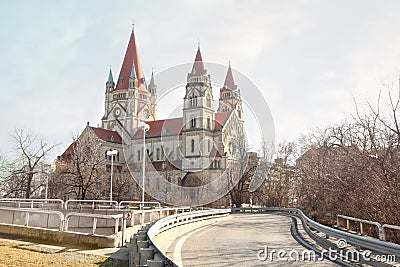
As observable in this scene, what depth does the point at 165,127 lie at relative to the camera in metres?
94.3

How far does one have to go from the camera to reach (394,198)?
12508 mm

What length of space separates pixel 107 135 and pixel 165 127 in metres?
14.2

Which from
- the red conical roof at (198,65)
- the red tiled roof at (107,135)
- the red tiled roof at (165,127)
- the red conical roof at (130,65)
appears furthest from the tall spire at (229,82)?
the red tiled roof at (107,135)

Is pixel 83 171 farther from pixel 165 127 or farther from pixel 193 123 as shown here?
pixel 165 127

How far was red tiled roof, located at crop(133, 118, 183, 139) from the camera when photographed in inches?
3590

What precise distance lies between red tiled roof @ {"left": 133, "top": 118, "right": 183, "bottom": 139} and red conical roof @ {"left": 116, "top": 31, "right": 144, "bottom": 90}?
11.3 meters

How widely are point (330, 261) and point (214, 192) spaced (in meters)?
54.7

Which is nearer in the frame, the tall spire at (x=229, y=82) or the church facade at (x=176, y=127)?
the church facade at (x=176, y=127)

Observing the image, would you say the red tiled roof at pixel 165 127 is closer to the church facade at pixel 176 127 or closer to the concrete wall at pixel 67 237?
the church facade at pixel 176 127

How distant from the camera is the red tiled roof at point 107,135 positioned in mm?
91125

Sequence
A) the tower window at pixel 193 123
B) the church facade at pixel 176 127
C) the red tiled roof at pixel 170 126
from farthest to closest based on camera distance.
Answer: the red tiled roof at pixel 170 126, the tower window at pixel 193 123, the church facade at pixel 176 127

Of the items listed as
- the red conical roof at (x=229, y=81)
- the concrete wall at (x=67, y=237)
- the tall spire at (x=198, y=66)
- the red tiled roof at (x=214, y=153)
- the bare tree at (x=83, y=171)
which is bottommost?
the concrete wall at (x=67, y=237)

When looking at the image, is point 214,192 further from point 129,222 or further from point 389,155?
point 389,155

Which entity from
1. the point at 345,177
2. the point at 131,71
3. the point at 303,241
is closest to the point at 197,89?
the point at 131,71
